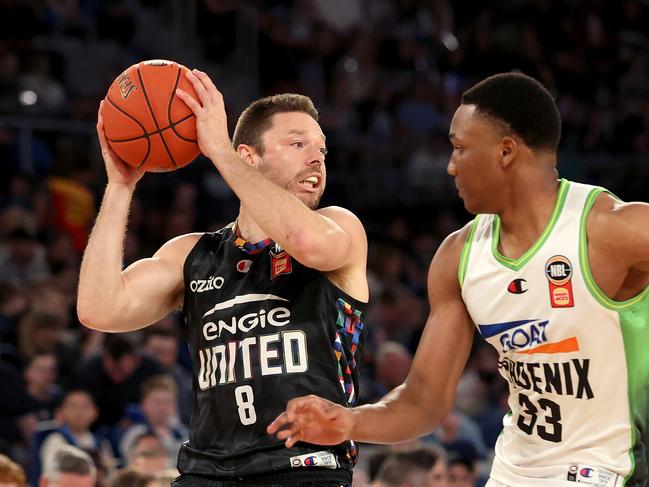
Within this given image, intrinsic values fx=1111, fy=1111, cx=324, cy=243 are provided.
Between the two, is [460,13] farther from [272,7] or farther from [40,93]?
[40,93]

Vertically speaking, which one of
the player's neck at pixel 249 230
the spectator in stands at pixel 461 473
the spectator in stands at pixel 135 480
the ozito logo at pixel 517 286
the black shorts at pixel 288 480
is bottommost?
the spectator in stands at pixel 461 473

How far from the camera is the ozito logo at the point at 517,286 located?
393 cm

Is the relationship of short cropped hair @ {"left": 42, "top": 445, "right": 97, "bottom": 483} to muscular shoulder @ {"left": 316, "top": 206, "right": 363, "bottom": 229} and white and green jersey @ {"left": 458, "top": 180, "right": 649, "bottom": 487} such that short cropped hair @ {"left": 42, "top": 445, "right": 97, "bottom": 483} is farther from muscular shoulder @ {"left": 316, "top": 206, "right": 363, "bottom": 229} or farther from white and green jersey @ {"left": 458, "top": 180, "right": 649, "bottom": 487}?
white and green jersey @ {"left": 458, "top": 180, "right": 649, "bottom": 487}

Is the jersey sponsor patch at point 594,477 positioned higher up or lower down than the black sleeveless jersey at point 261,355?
lower down

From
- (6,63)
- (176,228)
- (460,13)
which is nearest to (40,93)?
(6,63)

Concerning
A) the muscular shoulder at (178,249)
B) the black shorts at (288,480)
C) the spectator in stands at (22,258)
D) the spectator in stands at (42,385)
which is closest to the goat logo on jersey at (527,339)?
the black shorts at (288,480)

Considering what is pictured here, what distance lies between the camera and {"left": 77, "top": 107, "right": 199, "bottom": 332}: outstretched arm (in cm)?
421

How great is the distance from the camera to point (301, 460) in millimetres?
3871

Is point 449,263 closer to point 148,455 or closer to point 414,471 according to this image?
point 414,471

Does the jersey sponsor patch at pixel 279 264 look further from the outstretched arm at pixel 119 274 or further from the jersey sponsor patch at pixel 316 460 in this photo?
the jersey sponsor patch at pixel 316 460

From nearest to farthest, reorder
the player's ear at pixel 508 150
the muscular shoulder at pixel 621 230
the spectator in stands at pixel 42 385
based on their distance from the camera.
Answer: the muscular shoulder at pixel 621 230, the player's ear at pixel 508 150, the spectator in stands at pixel 42 385

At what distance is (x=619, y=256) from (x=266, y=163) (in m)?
1.37

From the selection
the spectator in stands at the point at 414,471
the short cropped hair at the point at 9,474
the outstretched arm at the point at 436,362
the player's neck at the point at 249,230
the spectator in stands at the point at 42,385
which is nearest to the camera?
the outstretched arm at the point at 436,362

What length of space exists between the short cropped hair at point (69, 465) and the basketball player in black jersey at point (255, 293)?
6.28 feet
